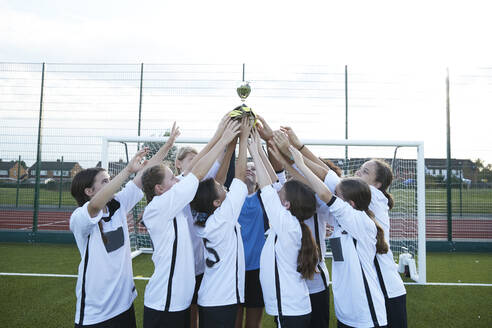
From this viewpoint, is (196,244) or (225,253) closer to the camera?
(225,253)

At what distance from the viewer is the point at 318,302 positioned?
234 cm

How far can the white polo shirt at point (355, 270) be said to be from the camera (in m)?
2.06

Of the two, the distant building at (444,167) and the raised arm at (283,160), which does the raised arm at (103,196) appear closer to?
the raised arm at (283,160)

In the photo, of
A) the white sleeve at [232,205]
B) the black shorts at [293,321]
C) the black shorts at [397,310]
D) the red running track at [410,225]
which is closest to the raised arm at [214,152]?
the white sleeve at [232,205]

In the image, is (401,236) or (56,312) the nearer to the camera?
(56,312)

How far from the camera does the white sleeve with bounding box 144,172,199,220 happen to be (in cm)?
202

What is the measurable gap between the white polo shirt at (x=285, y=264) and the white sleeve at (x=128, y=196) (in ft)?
3.59

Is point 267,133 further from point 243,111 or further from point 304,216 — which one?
point 304,216

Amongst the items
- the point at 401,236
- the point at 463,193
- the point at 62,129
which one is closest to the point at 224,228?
the point at 401,236

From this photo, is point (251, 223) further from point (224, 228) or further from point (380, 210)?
point (380, 210)

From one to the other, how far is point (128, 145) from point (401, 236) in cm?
622

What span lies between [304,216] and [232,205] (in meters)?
0.52

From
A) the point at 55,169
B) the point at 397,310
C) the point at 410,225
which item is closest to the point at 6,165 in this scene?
the point at 55,169

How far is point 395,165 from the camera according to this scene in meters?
6.14
